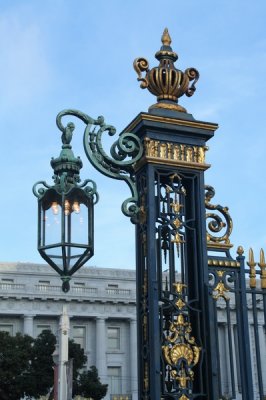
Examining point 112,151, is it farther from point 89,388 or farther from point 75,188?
point 89,388

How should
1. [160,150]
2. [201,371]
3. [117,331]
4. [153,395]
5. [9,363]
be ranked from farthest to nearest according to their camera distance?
[117,331] → [9,363] → [160,150] → [201,371] → [153,395]

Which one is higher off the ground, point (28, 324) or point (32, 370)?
point (28, 324)

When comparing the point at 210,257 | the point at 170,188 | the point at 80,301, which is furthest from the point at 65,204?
the point at 80,301

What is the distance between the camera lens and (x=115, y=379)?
2411 inches

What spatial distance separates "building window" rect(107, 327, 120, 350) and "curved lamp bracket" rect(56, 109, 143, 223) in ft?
182

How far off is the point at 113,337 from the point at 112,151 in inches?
2209

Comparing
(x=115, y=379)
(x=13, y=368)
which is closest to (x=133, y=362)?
(x=115, y=379)

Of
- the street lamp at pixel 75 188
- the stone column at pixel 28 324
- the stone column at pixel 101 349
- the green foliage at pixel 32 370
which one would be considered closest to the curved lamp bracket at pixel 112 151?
the street lamp at pixel 75 188

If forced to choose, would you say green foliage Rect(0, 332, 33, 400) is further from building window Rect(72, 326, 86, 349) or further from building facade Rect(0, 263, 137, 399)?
building window Rect(72, 326, 86, 349)

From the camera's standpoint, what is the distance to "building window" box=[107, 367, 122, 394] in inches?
2350

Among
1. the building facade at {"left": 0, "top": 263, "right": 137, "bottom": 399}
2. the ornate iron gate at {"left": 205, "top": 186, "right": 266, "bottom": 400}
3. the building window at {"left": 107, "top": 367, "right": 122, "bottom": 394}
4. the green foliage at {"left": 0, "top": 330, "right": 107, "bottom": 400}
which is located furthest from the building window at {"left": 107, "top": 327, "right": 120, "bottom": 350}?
the ornate iron gate at {"left": 205, "top": 186, "right": 266, "bottom": 400}

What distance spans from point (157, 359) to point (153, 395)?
16.1 inches

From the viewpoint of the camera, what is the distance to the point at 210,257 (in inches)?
360

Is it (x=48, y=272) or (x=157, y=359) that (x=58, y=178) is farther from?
(x=48, y=272)
